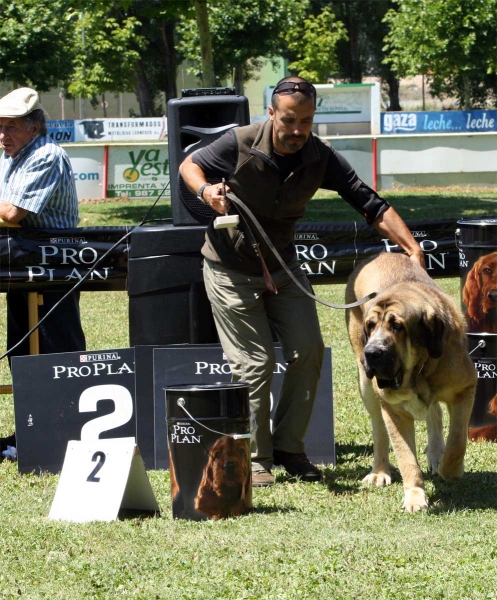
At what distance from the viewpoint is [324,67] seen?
46.8 metres

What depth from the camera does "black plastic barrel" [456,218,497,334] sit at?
6320 mm

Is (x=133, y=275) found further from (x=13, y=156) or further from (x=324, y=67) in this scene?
(x=324, y=67)

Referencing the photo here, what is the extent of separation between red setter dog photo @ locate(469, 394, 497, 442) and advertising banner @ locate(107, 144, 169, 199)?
15449 millimetres

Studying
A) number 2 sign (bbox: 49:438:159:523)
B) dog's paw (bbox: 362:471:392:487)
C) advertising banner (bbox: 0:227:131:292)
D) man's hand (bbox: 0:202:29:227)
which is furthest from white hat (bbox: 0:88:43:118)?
dog's paw (bbox: 362:471:392:487)

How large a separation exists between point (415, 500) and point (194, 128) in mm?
2946

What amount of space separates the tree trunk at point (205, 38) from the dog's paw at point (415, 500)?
45.1 feet

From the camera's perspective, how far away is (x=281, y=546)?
14.1 feet

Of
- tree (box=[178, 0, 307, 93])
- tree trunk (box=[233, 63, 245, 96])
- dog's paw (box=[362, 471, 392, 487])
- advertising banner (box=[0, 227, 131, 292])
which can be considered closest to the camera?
dog's paw (box=[362, 471, 392, 487])

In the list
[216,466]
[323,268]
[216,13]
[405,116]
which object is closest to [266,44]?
[216,13]

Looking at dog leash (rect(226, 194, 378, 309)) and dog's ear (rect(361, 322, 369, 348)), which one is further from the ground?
dog leash (rect(226, 194, 378, 309))

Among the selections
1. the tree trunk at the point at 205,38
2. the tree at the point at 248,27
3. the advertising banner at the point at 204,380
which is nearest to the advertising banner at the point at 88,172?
the tree trunk at the point at 205,38

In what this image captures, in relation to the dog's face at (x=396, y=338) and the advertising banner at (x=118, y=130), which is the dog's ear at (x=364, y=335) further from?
the advertising banner at (x=118, y=130)

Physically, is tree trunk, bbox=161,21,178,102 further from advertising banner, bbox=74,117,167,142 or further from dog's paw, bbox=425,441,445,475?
dog's paw, bbox=425,441,445,475

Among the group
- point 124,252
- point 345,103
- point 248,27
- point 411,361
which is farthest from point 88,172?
point 248,27
